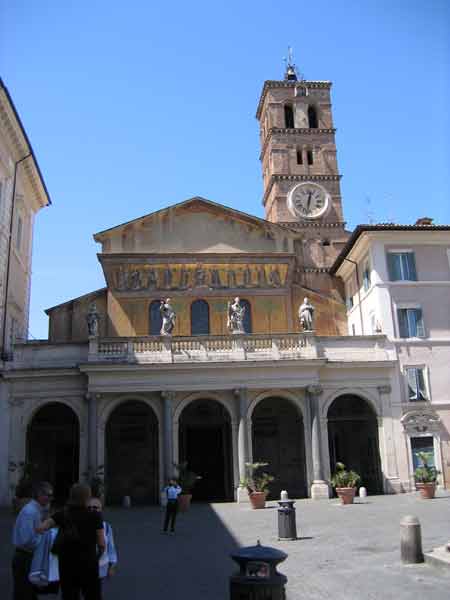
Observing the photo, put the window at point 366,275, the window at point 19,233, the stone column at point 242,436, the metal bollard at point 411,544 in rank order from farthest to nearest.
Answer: the window at point 19,233 → the window at point 366,275 → the stone column at point 242,436 → the metal bollard at point 411,544

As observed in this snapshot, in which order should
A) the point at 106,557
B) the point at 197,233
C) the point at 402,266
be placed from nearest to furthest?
the point at 106,557, the point at 402,266, the point at 197,233

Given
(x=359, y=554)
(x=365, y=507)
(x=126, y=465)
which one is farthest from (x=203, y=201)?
(x=359, y=554)

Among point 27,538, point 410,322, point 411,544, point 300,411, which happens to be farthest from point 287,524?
point 410,322

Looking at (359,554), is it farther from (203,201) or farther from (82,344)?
(203,201)

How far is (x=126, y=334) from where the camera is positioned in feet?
99.2

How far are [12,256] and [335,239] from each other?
2057 cm

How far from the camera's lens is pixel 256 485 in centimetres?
2450

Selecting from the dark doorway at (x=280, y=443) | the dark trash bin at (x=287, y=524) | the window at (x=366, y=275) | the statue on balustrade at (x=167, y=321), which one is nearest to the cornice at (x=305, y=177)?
the window at (x=366, y=275)

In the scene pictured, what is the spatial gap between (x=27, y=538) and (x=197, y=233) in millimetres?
25788

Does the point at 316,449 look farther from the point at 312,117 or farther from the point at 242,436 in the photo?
the point at 312,117

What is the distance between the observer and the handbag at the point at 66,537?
21.5ft

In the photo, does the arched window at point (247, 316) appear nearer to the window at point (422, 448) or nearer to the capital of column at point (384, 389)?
the capital of column at point (384, 389)

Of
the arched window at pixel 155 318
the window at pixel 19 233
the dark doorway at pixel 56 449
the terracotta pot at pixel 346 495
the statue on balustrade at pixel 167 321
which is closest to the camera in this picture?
the terracotta pot at pixel 346 495

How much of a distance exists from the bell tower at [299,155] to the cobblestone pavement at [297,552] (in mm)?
22963
